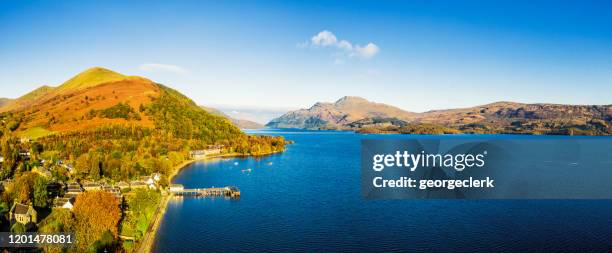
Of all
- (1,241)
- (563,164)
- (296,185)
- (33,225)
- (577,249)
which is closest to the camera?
(1,241)

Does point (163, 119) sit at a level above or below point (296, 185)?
above

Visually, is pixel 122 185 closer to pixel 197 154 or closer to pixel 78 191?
pixel 78 191

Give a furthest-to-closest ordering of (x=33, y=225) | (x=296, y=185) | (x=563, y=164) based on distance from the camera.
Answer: (x=563, y=164) < (x=296, y=185) < (x=33, y=225)

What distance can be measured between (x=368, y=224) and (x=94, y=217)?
97.4 ft

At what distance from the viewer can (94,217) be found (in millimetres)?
38812

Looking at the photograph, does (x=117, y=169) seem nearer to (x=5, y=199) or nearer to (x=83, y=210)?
(x=5, y=199)

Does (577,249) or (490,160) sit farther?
(577,249)

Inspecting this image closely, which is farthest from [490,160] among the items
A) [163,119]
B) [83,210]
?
[163,119]

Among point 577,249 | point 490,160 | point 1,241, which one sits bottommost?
point 577,249

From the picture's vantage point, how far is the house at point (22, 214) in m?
39.2

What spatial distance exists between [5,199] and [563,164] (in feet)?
372

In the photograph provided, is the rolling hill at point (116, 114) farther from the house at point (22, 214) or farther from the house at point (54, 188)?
the house at point (22, 214)

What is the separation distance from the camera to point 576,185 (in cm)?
6769

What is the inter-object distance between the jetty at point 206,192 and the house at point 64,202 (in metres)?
18.2
